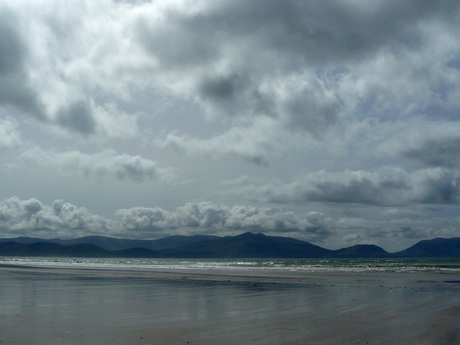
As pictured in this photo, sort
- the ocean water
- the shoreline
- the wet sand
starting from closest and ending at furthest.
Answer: the wet sand
the shoreline
the ocean water

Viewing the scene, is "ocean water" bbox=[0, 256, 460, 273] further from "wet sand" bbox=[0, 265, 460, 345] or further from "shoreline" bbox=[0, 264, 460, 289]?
"wet sand" bbox=[0, 265, 460, 345]

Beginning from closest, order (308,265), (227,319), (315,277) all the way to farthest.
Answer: (227,319) < (315,277) < (308,265)

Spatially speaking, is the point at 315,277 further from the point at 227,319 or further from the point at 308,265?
the point at 308,265

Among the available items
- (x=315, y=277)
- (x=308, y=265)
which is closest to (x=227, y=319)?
(x=315, y=277)

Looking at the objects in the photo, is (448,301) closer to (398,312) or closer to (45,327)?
(398,312)

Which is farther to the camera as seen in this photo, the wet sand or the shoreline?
the shoreline

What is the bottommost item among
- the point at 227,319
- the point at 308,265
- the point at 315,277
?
the point at 308,265

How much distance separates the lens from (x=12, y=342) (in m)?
11.0

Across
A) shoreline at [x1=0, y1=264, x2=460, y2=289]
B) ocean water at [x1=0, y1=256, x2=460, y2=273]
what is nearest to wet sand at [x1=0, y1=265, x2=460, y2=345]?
shoreline at [x1=0, y1=264, x2=460, y2=289]

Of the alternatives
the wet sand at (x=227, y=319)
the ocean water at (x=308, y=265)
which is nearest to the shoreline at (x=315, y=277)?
the ocean water at (x=308, y=265)

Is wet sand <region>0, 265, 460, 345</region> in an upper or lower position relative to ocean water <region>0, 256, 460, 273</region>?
upper

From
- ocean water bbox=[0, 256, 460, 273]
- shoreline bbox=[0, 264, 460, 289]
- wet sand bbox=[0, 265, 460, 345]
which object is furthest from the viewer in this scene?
ocean water bbox=[0, 256, 460, 273]

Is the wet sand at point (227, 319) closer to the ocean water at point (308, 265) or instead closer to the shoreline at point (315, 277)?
the shoreline at point (315, 277)

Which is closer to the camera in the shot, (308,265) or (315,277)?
(315,277)
